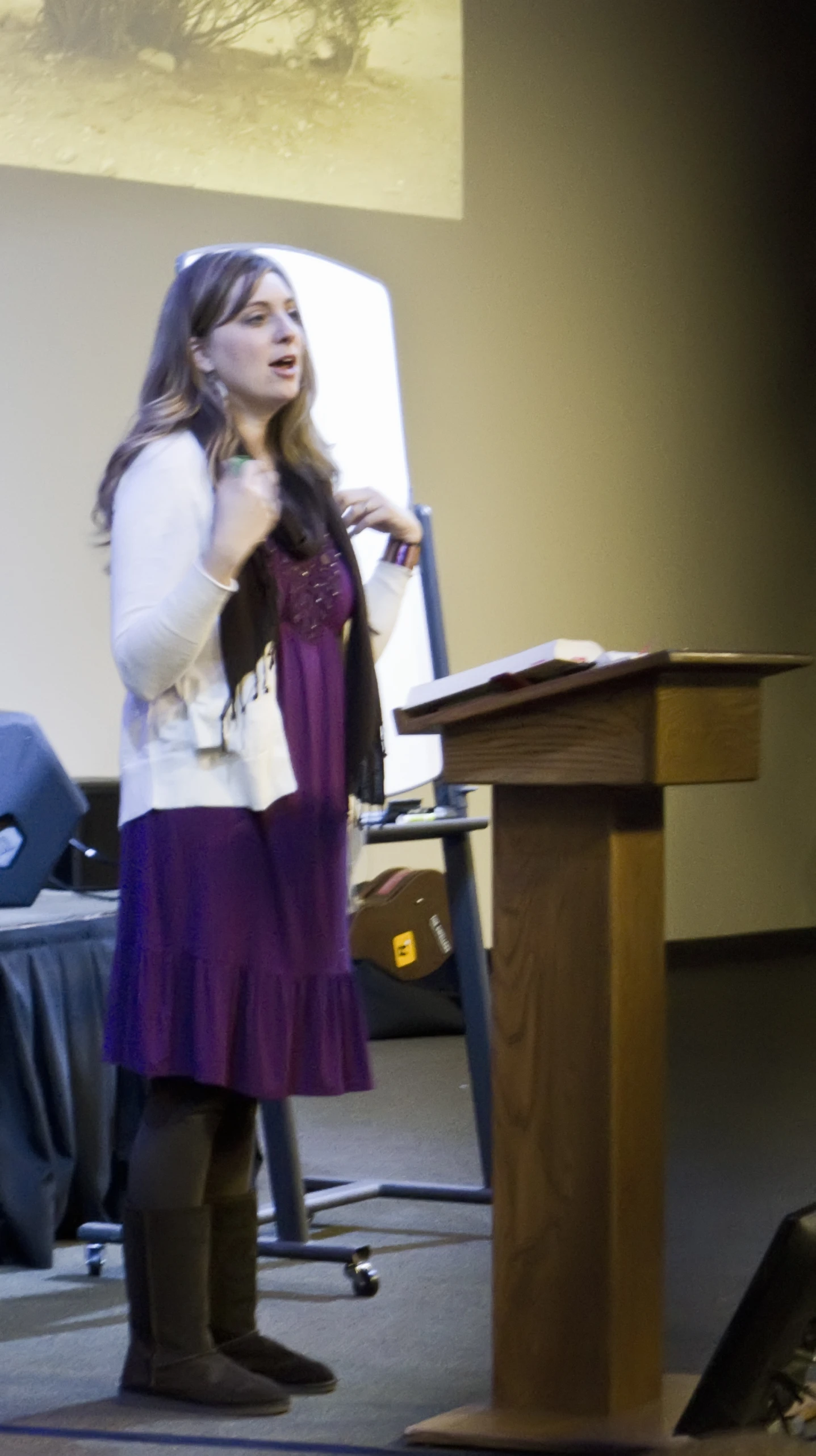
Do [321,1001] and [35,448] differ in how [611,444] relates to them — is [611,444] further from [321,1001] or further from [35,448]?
[321,1001]

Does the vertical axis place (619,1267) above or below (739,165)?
below

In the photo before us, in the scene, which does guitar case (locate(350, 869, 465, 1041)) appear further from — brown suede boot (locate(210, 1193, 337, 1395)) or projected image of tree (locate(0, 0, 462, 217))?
projected image of tree (locate(0, 0, 462, 217))

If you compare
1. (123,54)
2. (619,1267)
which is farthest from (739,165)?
(619,1267)

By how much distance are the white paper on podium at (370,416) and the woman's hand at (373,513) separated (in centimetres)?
62

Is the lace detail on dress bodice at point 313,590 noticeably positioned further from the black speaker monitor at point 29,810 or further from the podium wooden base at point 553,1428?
the black speaker monitor at point 29,810

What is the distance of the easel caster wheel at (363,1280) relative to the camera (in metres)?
2.42

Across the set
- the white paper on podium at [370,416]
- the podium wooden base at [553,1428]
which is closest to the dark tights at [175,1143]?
the podium wooden base at [553,1428]

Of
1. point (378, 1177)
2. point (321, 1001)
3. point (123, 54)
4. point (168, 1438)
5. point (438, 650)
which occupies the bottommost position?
point (378, 1177)

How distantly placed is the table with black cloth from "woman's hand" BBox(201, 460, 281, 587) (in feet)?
3.57

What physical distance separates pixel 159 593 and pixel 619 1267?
2.66 ft

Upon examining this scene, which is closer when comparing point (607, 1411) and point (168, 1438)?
point (607, 1411)

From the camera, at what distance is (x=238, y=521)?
1765 mm

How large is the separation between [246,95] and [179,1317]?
3.82m

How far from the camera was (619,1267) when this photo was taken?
1633 millimetres
